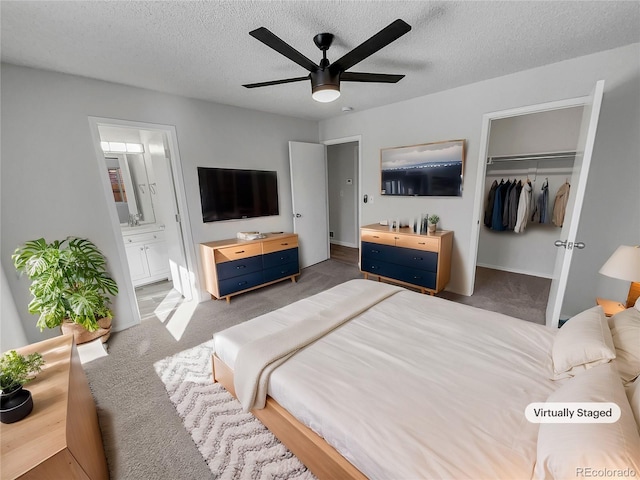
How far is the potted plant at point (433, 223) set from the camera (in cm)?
317

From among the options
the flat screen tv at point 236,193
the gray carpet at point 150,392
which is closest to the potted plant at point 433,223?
the gray carpet at point 150,392

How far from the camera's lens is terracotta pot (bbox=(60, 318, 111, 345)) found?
2320 millimetres

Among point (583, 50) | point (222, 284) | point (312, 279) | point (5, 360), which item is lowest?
point (312, 279)

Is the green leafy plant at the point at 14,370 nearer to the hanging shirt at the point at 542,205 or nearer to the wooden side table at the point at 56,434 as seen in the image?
the wooden side table at the point at 56,434

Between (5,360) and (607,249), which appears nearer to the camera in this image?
(5,360)

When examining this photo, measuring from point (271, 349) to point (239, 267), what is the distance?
1.99 m

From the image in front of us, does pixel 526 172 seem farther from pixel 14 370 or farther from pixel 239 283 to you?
pixel 14 370

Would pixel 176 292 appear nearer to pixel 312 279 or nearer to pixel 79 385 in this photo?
pixel 312 279

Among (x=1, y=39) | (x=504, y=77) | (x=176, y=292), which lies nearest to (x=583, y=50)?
(x=504, y=77)

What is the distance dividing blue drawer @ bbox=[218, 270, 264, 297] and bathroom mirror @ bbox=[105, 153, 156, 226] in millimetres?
1871

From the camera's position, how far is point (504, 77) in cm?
263

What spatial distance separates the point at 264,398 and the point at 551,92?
3481 mm

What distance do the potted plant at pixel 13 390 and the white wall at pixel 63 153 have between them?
161 cm

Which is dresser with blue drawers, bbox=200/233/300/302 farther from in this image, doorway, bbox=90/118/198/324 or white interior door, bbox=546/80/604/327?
white interior door, bbox=546/80/604/327
